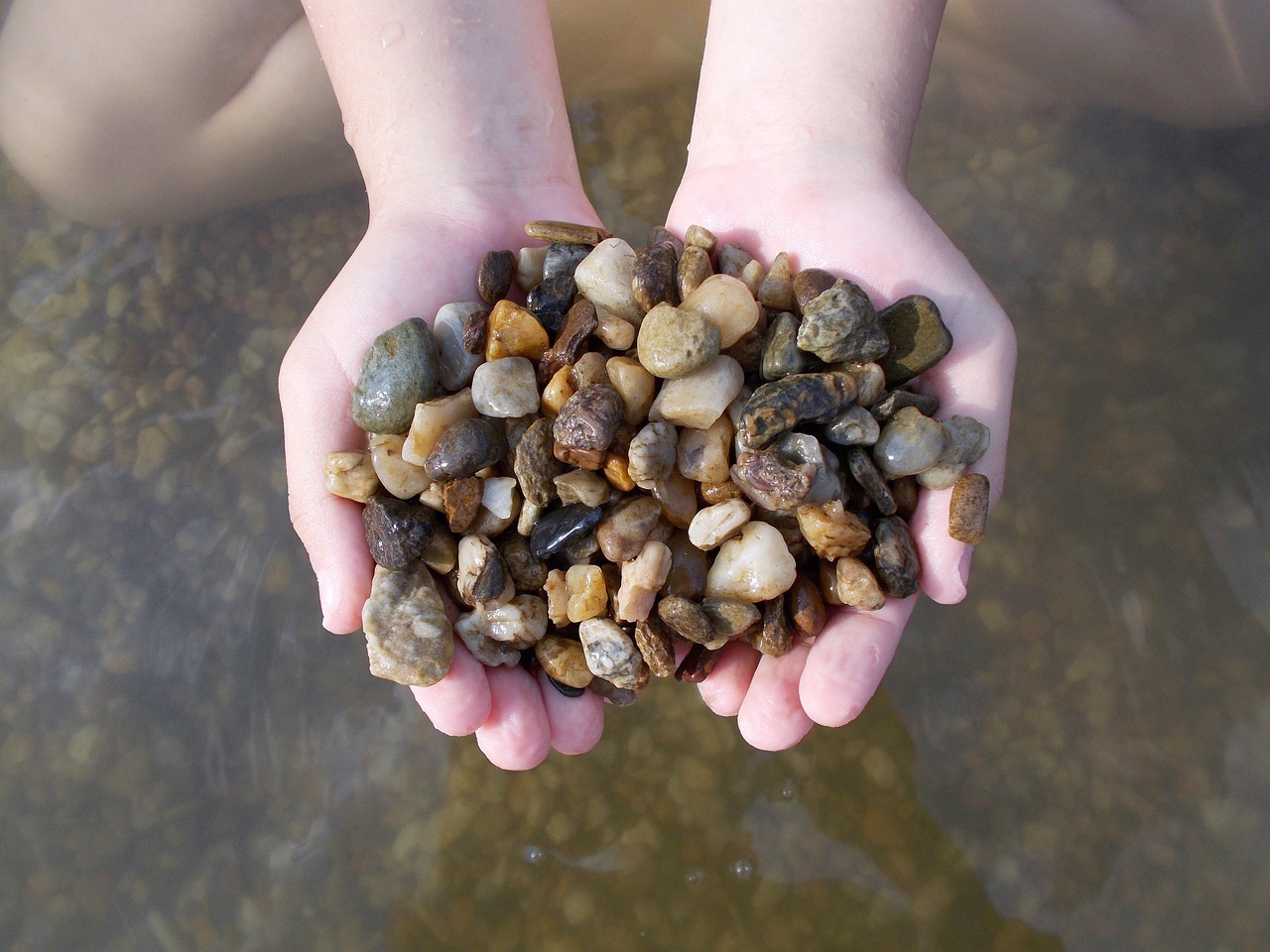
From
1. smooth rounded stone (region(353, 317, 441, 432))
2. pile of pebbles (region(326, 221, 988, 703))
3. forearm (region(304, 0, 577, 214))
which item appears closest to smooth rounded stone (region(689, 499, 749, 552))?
pile of pebbles (region(326, 221, 988, 703))

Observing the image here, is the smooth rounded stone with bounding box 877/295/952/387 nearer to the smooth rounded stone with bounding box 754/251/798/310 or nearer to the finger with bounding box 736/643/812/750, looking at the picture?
the smooth rounded stone with bounding box 754/251/798/310

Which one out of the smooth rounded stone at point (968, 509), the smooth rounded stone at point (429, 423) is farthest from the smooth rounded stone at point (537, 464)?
the smooth rounded stone at point (968, 509)

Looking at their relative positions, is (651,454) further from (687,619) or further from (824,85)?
(824,85)

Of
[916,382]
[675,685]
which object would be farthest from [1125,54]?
[675,685]

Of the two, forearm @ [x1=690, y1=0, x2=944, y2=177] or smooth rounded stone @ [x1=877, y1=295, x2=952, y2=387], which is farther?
forearm @ [x1=690, y1=0, x2=944, y2=177]

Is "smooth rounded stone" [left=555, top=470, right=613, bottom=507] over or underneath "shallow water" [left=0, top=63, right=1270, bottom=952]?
over

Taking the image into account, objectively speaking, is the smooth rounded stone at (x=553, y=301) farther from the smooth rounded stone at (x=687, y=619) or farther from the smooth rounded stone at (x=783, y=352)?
the smooth rounded stone at (x=687, y=619)
